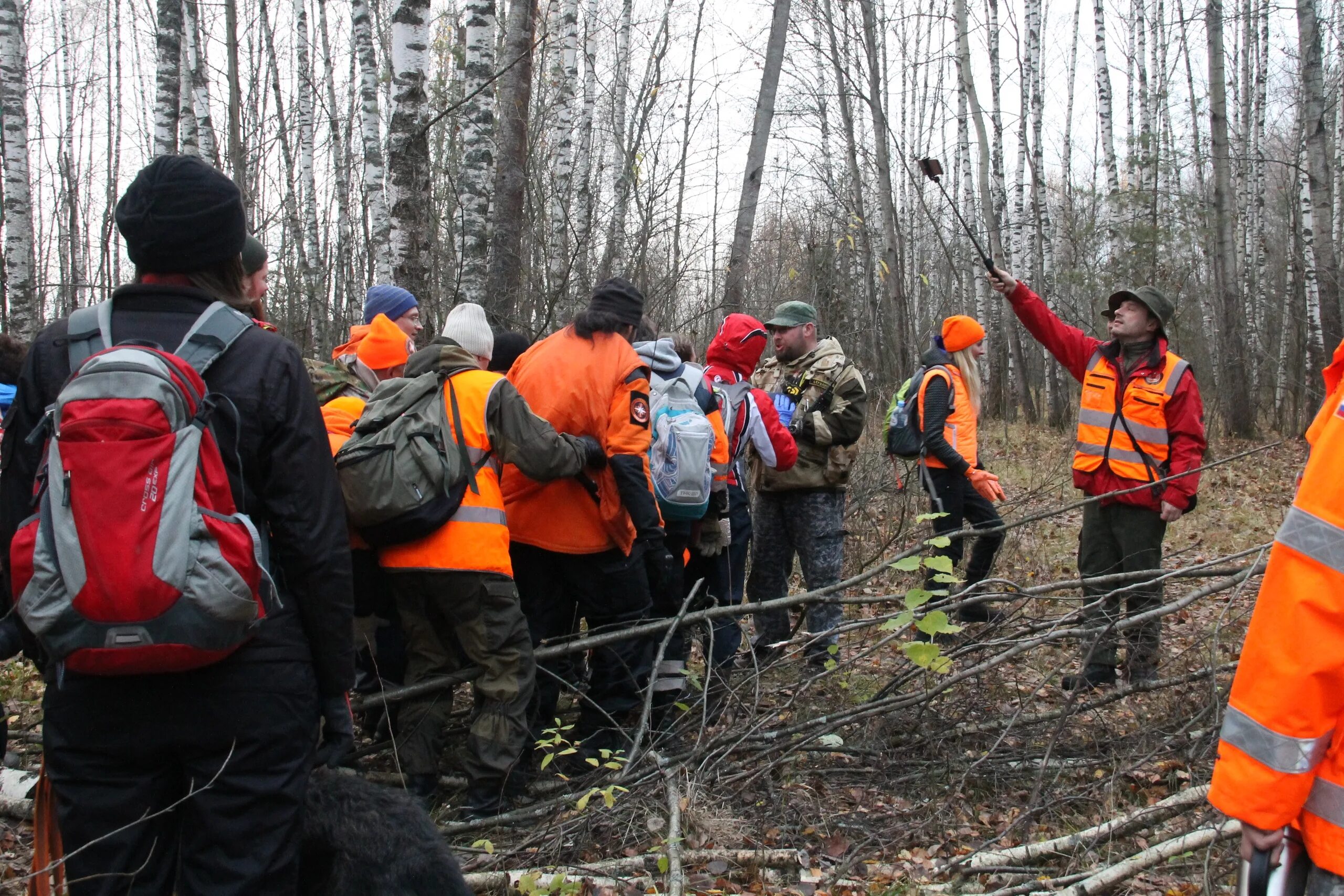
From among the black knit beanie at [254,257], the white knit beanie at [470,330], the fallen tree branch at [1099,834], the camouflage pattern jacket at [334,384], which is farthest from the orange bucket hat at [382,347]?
the fallen tree branch at [1099,834]

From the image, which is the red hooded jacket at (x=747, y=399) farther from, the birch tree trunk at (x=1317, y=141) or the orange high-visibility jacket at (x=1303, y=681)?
the birch tree trunk at (x=1317, y=141)

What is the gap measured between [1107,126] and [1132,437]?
15777 mm

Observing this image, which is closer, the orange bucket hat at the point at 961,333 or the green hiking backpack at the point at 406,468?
the green hiking backpack at the point at 406,468

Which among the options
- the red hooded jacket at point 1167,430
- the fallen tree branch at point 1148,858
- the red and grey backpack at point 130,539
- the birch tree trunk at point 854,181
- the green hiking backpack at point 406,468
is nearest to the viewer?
the red and grey backpack at point 130,539

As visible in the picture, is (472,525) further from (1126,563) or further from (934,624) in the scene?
(1126,563)

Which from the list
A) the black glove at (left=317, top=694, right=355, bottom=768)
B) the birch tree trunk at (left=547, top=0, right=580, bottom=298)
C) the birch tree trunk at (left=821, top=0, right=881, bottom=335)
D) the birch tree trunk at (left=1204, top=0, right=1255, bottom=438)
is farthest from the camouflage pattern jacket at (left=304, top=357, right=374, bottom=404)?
the birch tree trunk at (left=1204, top=0, right=1255, bottom=438)

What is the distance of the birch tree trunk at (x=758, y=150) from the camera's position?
10.3 meters

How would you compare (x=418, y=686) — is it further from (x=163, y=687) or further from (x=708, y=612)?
(x=163, y=687)

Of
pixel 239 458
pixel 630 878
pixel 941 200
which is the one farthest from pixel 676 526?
pixel 941 200

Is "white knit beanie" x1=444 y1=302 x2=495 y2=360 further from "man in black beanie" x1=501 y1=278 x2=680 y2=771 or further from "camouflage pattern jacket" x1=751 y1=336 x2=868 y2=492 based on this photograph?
"camouflage pattern jacket" x1=751 y1=336 x2=868 y2=492

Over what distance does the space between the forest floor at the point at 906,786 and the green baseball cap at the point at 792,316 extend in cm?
220

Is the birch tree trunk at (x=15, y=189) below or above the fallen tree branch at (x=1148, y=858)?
above

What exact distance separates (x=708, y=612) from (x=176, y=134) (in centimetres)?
853

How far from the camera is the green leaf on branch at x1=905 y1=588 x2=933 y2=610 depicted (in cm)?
358
